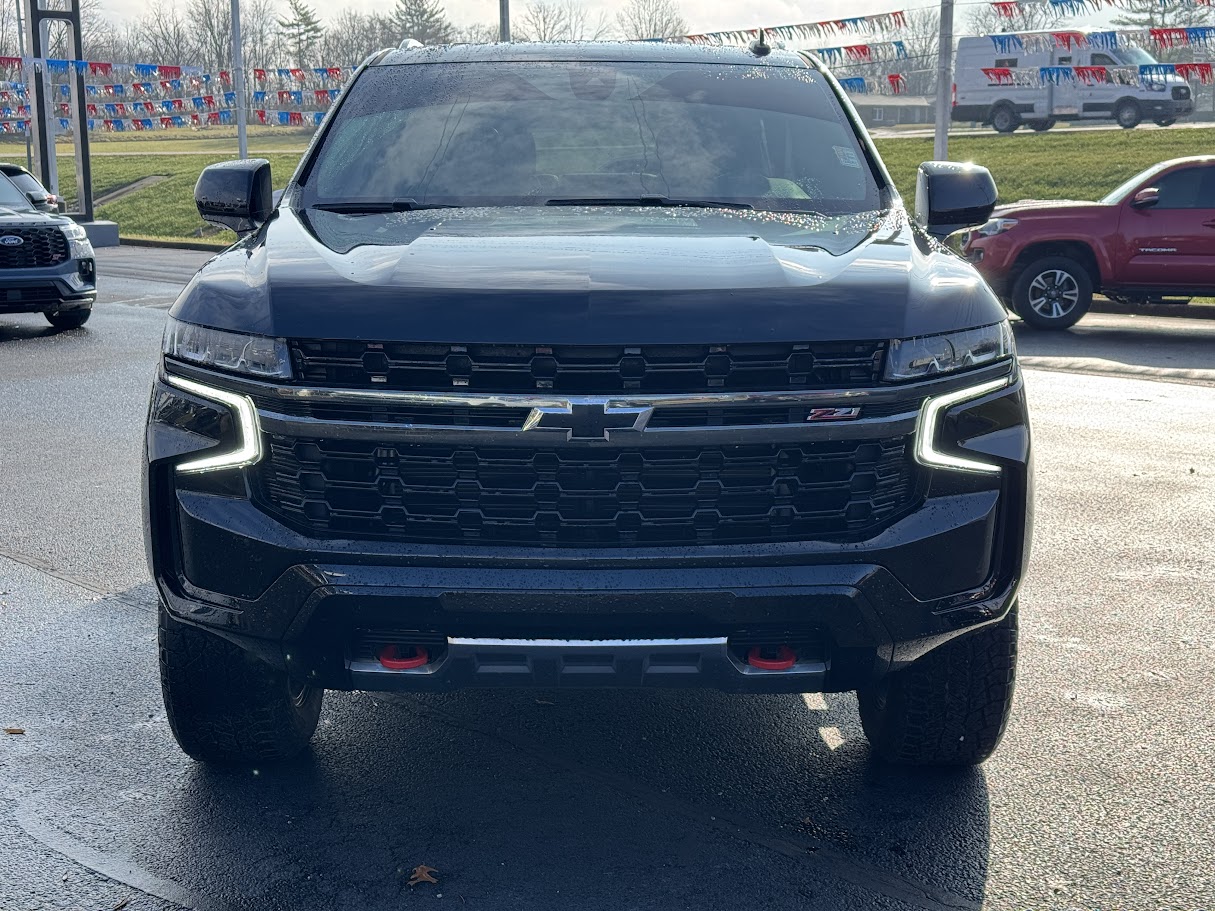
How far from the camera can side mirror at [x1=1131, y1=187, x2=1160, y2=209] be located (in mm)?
14984

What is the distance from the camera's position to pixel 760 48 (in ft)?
17.0

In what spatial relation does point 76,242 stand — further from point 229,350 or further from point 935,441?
point 935,441

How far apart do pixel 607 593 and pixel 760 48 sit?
9.06 ft

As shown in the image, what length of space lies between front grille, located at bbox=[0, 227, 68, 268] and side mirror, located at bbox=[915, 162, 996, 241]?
11993 mm

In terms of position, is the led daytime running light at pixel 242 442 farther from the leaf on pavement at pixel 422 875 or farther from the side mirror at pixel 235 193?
the side mirror at pixel 235 193

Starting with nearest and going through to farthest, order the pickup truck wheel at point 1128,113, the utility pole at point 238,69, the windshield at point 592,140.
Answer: the windshield at point 592,140
the utility pole at point 238,69
the pickup truck wheel at point 1128,113

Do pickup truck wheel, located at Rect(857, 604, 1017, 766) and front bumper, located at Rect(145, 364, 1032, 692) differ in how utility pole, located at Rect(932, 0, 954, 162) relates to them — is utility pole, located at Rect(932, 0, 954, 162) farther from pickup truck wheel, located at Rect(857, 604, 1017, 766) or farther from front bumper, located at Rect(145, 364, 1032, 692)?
front bumper, located at Rect(145, 364, 1032, 692)

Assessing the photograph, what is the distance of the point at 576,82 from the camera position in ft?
15.8

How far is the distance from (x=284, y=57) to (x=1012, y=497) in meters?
129

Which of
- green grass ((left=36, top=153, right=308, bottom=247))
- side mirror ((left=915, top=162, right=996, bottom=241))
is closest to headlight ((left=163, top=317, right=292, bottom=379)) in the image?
side mirror ((left=915, top=162, right=996, bottom=241))

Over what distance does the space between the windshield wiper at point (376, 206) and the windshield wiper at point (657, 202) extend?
0.33m

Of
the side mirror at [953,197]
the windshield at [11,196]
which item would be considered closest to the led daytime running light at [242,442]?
the side mirror at [953,197]

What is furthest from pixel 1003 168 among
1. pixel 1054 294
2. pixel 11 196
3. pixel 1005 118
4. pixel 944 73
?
pixel 11 196

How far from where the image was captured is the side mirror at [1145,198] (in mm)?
14984
